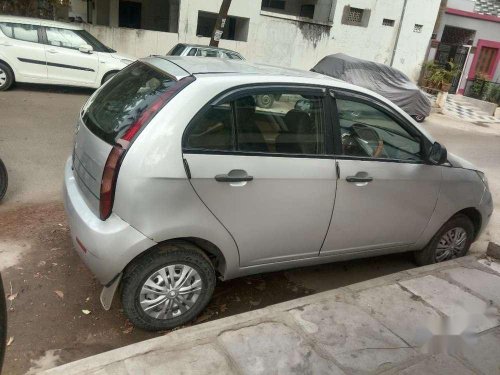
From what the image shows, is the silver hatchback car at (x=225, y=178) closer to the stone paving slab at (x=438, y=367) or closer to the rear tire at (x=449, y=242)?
the rear tire at (x=449, y=242)

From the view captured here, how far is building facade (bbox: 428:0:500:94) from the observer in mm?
19016

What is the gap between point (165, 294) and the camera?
2.73 metres

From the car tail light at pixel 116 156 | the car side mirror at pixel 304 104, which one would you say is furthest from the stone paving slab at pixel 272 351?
the car side mirror at pixel 304 104

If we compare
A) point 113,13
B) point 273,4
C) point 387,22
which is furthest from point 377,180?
point 273,4

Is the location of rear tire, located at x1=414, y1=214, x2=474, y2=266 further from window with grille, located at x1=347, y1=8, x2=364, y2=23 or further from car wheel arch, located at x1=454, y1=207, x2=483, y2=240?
window with grille, located at x1=347, y1=8, x2=364, y2=23

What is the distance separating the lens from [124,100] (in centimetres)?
283

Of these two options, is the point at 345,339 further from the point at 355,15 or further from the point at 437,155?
the point at 355,15

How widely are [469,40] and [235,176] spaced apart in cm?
2078

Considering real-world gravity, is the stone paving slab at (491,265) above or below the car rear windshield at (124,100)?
below

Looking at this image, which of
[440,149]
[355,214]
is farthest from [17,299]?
[440,149]

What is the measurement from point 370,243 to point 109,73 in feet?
28.4

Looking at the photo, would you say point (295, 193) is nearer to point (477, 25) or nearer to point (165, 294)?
point (165, 294)

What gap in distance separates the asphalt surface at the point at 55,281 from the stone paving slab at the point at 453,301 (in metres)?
0.56

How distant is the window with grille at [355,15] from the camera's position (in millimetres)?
17241
